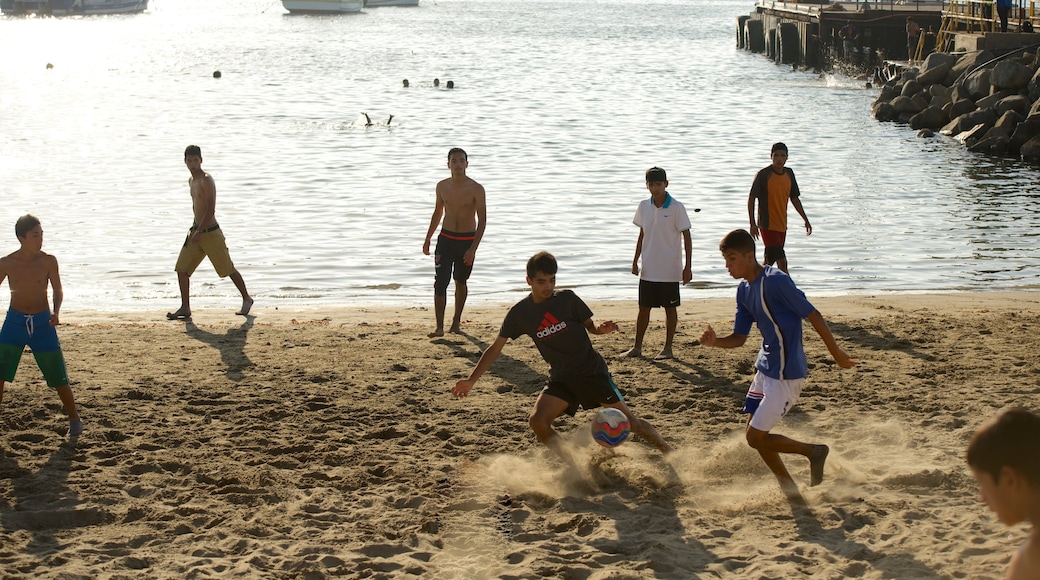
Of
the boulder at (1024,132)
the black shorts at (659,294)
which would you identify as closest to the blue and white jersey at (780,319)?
the black shorts at (659,294)

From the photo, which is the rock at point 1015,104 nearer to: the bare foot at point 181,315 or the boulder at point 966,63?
the boulder at point 966,63

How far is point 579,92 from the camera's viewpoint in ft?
155

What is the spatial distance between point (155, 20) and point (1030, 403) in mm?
112940

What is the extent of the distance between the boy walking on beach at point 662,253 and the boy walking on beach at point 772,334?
307 centimetres

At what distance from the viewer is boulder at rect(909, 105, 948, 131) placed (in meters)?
32.0

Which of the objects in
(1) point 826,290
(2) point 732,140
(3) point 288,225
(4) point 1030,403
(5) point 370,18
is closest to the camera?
(4) point 1030,403

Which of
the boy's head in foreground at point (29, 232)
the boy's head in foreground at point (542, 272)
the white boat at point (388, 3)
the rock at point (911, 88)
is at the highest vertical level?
the white boat at point (388, 3)

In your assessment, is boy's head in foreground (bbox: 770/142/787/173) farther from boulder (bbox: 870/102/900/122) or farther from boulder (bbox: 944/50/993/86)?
boulder (bbox: 870/102/900/122)

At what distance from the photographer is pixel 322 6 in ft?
343

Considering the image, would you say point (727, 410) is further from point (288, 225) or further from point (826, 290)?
point (288, 225)

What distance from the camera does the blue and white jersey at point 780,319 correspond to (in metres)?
5.93

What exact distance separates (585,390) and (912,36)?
132 ft

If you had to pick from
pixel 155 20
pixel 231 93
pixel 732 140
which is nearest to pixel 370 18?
pixel 155 20

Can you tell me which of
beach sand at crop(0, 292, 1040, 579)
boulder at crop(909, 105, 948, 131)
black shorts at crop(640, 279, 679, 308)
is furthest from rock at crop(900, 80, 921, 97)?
black shorts at crop(640, 279, 679, 308)
